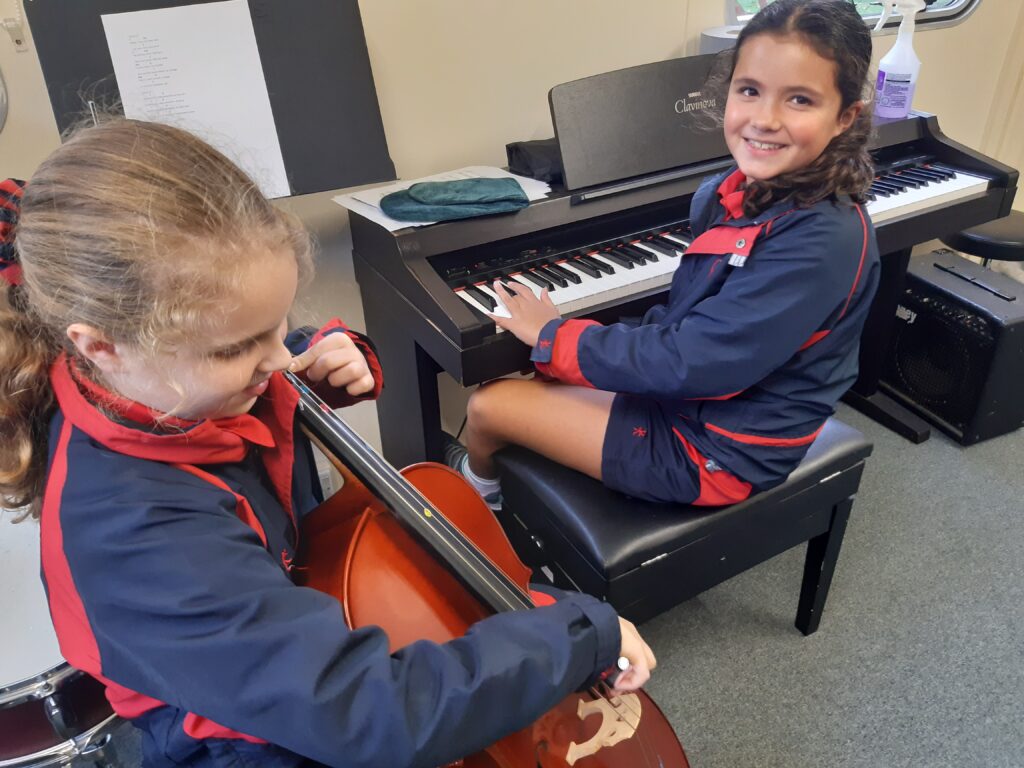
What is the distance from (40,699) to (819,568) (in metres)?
1.41

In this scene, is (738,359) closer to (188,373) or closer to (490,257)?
(490,257)

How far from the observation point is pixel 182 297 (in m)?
0.66

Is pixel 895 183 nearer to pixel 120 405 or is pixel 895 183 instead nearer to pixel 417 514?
pixel 417 514

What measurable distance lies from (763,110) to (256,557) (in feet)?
3.43

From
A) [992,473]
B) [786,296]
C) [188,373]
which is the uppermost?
[188,373]

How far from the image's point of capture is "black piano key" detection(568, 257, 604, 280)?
153cm

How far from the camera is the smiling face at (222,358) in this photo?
2.24ft

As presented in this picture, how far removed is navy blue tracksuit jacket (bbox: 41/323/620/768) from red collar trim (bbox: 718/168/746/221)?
0.80m

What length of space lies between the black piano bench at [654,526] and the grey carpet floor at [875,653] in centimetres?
34

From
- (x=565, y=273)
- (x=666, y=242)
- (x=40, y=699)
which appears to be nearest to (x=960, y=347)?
(x=666, y=242)

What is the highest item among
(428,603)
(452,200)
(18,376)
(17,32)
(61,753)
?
(17,32)

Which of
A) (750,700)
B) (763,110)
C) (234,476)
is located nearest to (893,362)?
(750,700)

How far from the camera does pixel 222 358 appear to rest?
70 cm

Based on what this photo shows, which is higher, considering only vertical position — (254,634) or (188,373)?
(188,373)
